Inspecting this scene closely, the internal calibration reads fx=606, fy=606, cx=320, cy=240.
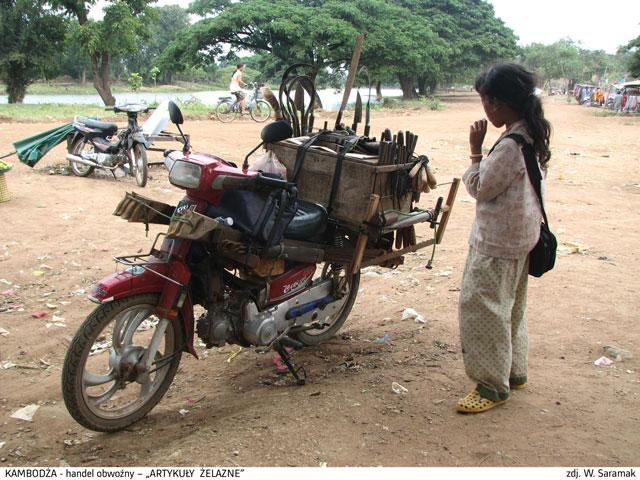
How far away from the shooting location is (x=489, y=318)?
9.66ft

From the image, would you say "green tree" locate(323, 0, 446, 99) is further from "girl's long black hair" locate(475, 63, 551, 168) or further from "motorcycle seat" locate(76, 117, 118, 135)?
"girl's long black hair" locate(475, 63, 551, 168)

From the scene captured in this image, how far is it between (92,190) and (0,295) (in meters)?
3.74

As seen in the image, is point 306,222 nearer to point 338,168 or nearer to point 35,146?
point 338,168

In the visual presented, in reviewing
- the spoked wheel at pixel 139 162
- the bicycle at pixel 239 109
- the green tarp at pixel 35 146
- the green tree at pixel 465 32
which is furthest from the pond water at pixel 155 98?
the spoked wheel at pixel 139 162

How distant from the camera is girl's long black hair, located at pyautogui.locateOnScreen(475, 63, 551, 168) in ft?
8.95

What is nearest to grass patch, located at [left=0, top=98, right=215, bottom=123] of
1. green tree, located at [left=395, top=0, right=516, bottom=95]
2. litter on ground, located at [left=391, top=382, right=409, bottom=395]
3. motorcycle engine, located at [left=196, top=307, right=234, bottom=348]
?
motorcycle engine, located at [left=196, top=307, right=234, bottom=348]

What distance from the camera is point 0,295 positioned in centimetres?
482

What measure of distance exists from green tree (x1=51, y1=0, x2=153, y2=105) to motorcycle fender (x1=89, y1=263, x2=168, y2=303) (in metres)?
22.3

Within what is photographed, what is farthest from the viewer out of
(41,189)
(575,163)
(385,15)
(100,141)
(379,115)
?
(385,15)

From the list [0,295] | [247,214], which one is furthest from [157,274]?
[0,295]

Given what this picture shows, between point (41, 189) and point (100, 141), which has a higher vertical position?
point (100, 141)

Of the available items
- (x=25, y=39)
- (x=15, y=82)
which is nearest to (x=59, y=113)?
(x=25, y=39)

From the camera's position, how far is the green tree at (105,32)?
2281 cm

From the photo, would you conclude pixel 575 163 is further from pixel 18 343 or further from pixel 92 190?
pixel 18 343
